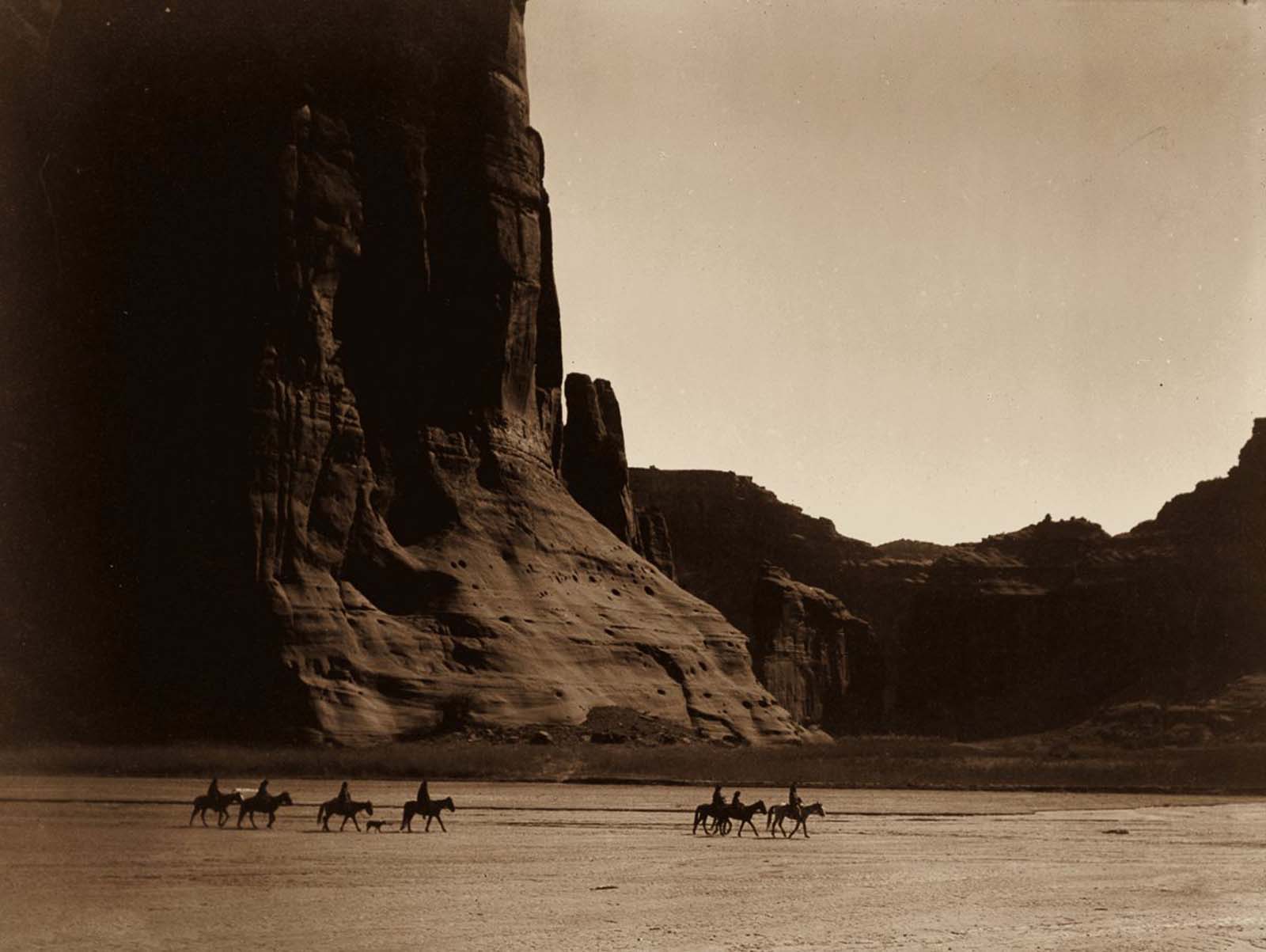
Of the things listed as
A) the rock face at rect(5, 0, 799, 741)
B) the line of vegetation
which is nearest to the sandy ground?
the line of vegetation

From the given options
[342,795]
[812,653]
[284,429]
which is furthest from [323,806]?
[812,653]

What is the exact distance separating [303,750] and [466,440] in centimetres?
2576

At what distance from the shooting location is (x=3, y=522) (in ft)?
245

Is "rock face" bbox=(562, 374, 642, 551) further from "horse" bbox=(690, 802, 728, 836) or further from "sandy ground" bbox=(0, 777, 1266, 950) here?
"horse" bbox=(690, 802, 728, 836)

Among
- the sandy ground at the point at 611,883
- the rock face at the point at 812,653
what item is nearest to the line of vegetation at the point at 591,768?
the sandy ground at the point at 611,883

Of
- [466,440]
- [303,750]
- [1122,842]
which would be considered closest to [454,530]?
[466,440]

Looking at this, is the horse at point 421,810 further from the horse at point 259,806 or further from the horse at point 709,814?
the horse at point 709,814

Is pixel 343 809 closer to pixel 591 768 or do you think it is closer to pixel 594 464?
pixel 591 768

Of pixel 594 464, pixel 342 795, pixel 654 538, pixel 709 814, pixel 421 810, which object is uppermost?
pixel 594 464

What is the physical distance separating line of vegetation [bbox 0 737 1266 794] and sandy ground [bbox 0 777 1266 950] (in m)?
17.9

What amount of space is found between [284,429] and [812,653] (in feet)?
353

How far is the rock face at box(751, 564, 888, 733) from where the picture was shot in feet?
541

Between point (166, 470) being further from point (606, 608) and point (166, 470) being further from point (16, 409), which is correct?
point (606, 608)

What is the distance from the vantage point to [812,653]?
172m
